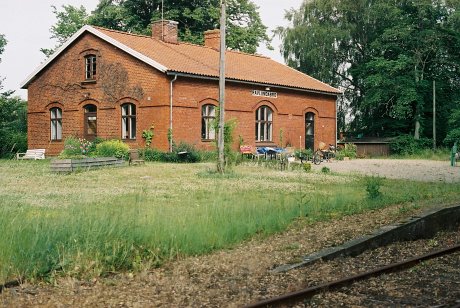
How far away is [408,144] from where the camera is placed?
3969 cm

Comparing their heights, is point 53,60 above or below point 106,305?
above

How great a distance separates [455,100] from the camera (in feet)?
133

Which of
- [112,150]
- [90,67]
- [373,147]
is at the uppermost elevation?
[90,67]

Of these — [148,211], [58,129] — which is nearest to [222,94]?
[148,211]

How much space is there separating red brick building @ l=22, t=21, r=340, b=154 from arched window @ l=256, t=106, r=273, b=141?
6 centimetres

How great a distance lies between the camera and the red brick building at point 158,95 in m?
27.7

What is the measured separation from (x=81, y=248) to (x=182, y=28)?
40.6 metres

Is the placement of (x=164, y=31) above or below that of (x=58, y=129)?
above

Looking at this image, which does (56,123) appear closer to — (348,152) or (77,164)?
(77,164)

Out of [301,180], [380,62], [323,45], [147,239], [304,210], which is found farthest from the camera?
[323,45]

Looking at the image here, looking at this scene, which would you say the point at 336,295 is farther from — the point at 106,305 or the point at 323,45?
the point at 323,45

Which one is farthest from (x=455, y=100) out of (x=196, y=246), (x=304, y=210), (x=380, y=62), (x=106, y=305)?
(x=106, y=305)

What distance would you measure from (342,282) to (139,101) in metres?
23.1

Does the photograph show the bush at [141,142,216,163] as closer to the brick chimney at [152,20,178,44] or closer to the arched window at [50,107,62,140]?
the arched window at [50,107,62,140]
